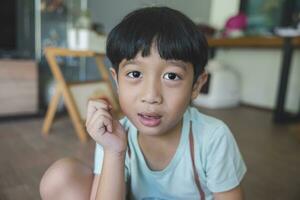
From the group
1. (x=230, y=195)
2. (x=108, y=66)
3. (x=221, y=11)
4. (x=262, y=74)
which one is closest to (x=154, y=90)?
(x=230, y=195)

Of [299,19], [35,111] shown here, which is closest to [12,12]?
[35,111]

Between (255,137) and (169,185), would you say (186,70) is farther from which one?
(255,137)

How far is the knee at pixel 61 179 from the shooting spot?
21.8 inches

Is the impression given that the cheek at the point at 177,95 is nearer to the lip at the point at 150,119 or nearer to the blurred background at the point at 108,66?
the lip at the point at 150,119

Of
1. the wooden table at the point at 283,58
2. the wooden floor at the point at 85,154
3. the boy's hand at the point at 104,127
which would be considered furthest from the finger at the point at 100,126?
the wooden table at the point at 283,58

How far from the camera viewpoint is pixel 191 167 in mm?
516

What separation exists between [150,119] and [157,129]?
2 centimetres

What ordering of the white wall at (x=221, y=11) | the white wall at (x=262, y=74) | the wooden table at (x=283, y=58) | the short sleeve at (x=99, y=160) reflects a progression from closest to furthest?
the short sleeve at (x=99, y=160), the wooden table at (x=283, y=58), the white wall at (x=262, y=74), the white wall at (x=221, y=11)

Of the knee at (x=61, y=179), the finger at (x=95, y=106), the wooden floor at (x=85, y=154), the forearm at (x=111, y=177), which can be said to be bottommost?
the wooden floor at (x=85, y=154)

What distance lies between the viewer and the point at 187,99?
0.47 m

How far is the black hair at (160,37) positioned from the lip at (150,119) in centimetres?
9

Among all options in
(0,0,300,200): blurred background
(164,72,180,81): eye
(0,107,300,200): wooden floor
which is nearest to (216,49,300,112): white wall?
(0,0,300,200): blurred background

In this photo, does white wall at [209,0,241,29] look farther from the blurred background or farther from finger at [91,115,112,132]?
finger at [91,115,112,132]

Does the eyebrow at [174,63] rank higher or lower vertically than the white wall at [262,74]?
higher
